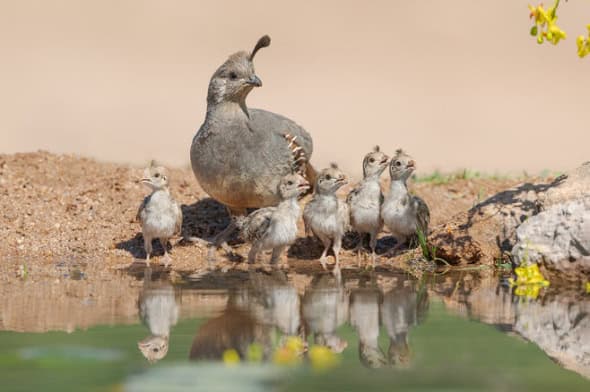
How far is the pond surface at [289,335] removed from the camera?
227 inches

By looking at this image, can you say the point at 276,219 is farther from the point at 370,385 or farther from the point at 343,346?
the point at 370,385

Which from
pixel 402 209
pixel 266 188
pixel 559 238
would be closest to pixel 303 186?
pixel 266 188

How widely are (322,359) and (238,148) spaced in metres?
5.96

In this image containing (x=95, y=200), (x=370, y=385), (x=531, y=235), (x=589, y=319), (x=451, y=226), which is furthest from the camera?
(x=95, y=200)

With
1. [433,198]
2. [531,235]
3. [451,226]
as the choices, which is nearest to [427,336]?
[531,235]

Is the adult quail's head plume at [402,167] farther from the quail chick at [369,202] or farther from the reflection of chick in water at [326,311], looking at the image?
the reflection of chick in water at [326,311]

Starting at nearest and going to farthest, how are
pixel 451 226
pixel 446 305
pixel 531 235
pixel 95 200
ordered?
pixel 446 305 < pixel 531 235 < pixel 451 226 < pixel 95 200

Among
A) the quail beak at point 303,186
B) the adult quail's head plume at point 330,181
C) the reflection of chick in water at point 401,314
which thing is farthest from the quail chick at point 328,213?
the reflection of chick in water at point 401,314

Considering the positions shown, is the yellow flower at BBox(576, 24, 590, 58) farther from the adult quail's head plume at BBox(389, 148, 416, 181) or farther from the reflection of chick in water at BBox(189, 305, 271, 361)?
the adult quail's head plume at BBox(389, 148, 416, 181)

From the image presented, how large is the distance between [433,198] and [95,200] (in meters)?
4.03

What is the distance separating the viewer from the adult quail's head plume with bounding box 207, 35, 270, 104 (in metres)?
12.0

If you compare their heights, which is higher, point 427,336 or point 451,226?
point 451,226

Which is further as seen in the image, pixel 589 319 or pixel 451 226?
pixel 451 226

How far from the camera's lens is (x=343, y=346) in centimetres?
679
